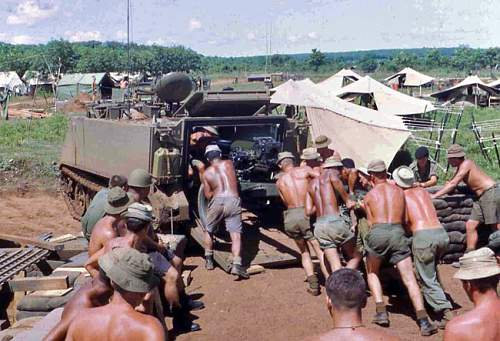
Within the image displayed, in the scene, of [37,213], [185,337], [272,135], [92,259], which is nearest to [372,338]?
[92,259]

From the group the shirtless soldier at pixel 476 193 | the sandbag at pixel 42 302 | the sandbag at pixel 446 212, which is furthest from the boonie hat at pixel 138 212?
the sandbag at pixel 446 212

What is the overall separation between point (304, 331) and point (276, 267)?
2.34 m

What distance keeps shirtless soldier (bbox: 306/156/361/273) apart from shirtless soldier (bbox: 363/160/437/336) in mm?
504

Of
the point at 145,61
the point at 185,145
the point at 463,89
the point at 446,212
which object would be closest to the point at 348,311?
the point at 446,212

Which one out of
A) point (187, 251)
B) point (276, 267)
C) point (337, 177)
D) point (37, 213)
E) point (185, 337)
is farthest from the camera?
point (37, 213)

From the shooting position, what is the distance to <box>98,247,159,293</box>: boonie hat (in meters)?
4.01

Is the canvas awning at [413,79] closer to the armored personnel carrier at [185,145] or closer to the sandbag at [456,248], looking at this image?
the armored personnel carrier at [185,145]

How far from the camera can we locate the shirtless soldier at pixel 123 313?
391 centimetres

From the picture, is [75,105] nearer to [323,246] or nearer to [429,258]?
[323,246]

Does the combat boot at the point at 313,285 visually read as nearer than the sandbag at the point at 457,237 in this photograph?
Yes

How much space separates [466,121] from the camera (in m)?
27.6

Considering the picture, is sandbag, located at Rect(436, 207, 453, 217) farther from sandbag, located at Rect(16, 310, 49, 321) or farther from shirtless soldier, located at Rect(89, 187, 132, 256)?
sandbag, located at Rect(16, 310, 49, 321)

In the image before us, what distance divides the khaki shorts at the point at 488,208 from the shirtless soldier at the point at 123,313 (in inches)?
262

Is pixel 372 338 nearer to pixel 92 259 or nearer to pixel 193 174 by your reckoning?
pixel 92 259
